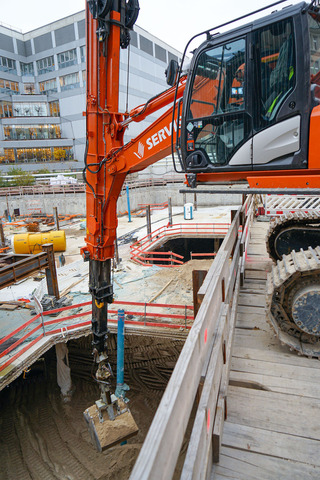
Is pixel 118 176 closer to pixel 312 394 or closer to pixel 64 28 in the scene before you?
pixel 312 394

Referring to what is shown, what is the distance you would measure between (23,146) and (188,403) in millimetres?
54733

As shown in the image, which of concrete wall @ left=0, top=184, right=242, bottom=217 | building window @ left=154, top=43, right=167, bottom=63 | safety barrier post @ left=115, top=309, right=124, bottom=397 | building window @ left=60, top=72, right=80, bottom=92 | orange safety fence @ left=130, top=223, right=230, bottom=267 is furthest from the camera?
building window @ left=154, top=43, right=167, bottom=63

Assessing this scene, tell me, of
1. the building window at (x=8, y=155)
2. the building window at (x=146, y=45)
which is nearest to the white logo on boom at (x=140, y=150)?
the building window at (x=146, y=45)

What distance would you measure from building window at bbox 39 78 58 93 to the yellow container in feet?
129

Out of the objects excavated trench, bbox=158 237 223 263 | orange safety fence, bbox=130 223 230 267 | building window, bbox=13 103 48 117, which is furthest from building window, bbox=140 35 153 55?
orange safety fence, bbox=130 223 230 267

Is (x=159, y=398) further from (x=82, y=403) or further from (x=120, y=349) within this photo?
(x=120, y=349)

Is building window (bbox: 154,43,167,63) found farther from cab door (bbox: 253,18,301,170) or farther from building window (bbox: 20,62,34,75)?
cab door (bbox: 253,18,301,170)

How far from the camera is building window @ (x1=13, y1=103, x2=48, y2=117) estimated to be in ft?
169

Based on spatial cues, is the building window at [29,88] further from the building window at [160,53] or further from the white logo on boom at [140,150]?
the white logo on boom at [140,150]

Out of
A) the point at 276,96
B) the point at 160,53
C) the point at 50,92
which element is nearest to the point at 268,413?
the point at 276,96

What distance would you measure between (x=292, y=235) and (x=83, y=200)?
89.4 ft

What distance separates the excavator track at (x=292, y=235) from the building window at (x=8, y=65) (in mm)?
58706

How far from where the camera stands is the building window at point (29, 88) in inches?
2140

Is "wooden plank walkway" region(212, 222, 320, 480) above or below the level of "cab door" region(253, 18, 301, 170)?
below
